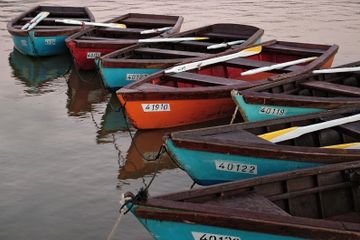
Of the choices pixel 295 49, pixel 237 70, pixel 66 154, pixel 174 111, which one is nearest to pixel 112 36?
pixel 237 70

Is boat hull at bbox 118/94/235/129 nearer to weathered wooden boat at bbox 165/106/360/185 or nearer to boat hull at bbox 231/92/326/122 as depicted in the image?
boat hull at bbox 231/92/326/122

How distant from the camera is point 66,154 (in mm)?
11109

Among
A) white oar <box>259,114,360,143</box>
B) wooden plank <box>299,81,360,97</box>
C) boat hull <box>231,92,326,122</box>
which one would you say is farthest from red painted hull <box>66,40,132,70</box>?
white oar <box>259,114,360,143</box>

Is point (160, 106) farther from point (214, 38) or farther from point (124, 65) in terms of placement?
point (214, 38)

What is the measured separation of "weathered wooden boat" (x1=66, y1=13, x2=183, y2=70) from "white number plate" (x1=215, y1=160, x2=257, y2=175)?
813 cm

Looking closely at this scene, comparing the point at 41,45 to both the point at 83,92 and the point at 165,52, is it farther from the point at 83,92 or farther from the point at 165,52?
the point at 165,52

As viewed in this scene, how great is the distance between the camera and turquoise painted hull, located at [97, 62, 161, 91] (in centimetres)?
1363

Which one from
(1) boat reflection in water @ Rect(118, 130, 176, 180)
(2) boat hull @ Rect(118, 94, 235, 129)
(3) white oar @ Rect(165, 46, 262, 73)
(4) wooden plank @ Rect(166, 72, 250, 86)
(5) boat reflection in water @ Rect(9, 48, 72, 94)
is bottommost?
(1) boat reflection in water @ Rect(118, 130, 176, 180)

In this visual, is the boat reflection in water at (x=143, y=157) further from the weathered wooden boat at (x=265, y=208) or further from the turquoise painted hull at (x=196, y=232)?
the turquoise painted hull at (x=196, y=232)

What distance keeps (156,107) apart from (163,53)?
3790 millimetres

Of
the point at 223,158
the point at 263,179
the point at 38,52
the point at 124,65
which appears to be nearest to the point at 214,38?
the point at 124,65

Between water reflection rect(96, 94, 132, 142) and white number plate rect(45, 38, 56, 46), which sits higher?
white number plate rect(45, 38, 56, 46)

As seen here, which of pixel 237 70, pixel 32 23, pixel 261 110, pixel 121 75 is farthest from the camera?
pixel 32 23

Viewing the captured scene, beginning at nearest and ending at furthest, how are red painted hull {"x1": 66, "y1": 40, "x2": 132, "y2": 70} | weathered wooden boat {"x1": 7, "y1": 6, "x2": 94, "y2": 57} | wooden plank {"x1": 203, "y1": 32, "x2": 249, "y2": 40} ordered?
1. red painted hull {"x1": 66, "y1": 40, "x2": 132, "y2": 70}
2. wooden plank {"x1": 203, "y1": 32, "x2": 249, "y2": 40}
3. weathered wooden boat {"x1": 7, "y1": 6, "x2": 94, "y2": 57}
